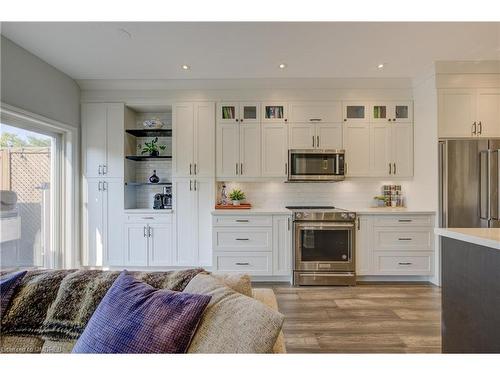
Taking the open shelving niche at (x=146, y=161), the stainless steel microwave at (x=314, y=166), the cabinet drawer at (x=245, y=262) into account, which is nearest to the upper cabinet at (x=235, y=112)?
the stainless steel microwave at (x=314, y=166)

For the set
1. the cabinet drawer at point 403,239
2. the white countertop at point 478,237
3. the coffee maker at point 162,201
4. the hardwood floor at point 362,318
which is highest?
the coffee maker at point 162,201

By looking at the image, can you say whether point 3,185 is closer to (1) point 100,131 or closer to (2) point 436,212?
(1) point 100,131

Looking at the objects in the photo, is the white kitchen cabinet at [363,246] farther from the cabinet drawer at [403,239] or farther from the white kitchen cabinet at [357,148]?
the white kitchen cabinet at [357,148]

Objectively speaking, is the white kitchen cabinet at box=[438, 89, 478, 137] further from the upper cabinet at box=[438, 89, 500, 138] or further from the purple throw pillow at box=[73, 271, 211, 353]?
the purple throw pillow at box=[73, 271, 211, 353]

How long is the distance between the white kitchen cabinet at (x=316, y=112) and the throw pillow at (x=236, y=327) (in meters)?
3.19

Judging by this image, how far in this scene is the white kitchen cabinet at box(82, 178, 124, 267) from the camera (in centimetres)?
376

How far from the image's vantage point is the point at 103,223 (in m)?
3.78

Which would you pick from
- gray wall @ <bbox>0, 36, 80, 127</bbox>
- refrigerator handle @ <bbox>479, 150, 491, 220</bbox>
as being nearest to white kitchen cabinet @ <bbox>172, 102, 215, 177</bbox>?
gray wall @ <bbox>0, 36, 80, 127</bbox>

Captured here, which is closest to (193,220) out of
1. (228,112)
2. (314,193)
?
(228,112)

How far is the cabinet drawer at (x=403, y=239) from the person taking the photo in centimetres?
347

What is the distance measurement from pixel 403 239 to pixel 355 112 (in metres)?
1.83

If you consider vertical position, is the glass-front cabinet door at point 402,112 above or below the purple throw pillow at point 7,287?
above

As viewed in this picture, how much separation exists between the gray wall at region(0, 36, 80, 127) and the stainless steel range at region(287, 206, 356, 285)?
3.28 metres

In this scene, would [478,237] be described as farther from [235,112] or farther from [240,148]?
[235,112]
